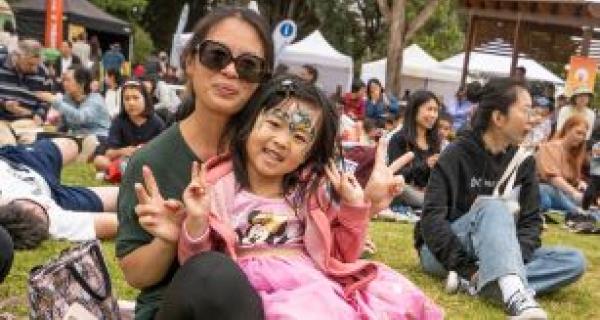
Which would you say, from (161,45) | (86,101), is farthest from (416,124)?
(161,45)

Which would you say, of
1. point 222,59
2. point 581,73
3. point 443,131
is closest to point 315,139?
A: point 222,59

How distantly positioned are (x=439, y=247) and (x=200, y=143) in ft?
8.30

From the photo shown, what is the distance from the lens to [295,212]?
8.49 ft

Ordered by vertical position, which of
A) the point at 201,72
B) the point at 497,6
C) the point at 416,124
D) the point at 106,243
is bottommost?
the point at 106,243

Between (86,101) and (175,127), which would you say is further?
(86,101)

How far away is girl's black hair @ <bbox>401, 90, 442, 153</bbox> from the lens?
7508mm

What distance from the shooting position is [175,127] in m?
2.61

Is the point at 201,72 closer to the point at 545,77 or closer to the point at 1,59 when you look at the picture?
the point at 1,59

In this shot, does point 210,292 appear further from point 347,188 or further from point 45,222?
point 45,222

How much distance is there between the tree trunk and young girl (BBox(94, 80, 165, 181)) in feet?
40.3

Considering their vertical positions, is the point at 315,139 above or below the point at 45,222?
above

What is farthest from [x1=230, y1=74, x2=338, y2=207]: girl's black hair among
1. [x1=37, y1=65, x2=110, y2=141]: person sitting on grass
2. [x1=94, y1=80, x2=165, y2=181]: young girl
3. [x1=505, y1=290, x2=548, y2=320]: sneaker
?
[x1=37, y1=65, x2=110, y2=141]: person sitting on grass

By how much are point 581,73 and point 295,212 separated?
1272 cm

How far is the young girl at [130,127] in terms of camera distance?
818 cm
